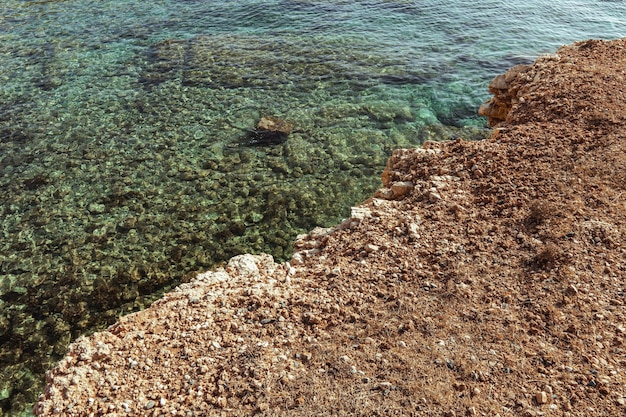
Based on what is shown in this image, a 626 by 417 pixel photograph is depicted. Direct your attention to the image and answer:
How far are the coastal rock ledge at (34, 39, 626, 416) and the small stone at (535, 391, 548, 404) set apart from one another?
0.04m

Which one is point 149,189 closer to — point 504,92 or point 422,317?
point 422,317

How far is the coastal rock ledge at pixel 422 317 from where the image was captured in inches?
242

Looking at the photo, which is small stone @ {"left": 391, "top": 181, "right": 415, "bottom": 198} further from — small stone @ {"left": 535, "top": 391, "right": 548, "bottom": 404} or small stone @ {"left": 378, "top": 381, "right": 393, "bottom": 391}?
small stone @ {"left": 535, "top": 391, "right": 548, "bottom": 404}

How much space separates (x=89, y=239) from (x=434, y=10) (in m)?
27.4

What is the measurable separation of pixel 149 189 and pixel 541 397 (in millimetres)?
12694

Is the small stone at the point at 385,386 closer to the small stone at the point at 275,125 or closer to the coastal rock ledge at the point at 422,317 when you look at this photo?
the coastal rock ledge at the point at 422,317

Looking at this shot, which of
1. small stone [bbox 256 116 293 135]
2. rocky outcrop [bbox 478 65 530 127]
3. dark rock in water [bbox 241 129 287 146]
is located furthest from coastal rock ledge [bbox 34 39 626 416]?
small stone [bbox 256 116 293 135]

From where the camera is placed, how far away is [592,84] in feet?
40.5

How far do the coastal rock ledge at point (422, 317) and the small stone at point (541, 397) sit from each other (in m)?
0.04

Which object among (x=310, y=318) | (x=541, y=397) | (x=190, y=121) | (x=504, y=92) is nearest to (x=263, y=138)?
(x=190, y=121)

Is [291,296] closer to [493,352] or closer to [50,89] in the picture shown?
[493,352]

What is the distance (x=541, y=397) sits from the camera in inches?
229

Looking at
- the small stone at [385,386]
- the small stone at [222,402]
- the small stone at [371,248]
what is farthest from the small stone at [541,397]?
the small stone at [222,402]

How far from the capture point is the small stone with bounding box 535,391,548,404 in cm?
577
